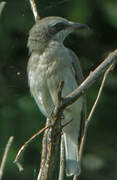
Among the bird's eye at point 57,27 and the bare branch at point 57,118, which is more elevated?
the bare branch at point 57,118

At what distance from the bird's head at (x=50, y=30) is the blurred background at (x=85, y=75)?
3.03 feet

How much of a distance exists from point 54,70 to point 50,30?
0.53m

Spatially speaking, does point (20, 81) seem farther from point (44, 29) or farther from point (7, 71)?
point (44, 29)

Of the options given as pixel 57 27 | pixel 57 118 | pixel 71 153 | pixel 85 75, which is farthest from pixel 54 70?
pixel 85 75

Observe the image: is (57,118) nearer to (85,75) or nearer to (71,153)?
(71,153)

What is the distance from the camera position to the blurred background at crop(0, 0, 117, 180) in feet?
19.3

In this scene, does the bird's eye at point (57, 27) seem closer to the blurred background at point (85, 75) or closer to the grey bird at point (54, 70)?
the grey bird at point (54, 70)

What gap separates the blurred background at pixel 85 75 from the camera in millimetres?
5871

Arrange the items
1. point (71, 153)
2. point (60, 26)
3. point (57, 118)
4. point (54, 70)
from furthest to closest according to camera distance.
A: point (71, 153)
point (60, 26)
point (54, 70)
point (57, 118)

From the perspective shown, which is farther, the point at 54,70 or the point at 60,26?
the point at 60,26

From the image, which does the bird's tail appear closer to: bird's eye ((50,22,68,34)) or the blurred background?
the blurred background

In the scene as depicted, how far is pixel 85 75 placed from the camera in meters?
6.32

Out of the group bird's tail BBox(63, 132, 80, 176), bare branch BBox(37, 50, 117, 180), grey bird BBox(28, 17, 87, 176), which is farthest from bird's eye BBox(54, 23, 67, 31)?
bare branch BBox(37, 50, 117, 180)

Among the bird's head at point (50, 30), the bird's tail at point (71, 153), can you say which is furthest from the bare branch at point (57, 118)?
the bird's head at point (50, 30)
